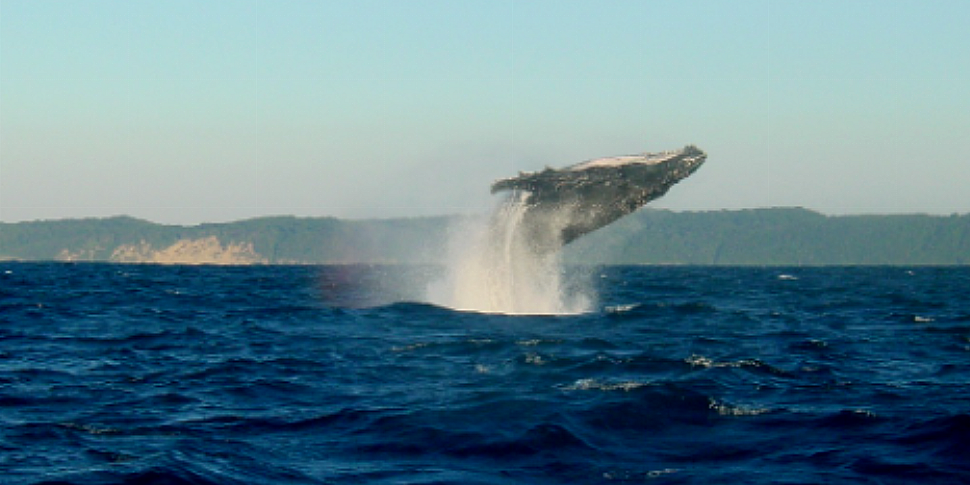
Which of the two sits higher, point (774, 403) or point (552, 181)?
point (552, 181)

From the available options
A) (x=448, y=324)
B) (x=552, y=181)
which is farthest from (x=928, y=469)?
(x=448, y=324)

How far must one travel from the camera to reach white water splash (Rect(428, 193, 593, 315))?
24406mm

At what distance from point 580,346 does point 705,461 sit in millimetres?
8948

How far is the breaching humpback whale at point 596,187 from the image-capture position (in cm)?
2108

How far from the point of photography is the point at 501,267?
84.0 ft

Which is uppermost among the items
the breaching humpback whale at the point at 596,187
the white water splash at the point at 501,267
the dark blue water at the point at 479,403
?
the breaching humpback whale at the point at 596,187

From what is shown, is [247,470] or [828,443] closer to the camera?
[247,470]

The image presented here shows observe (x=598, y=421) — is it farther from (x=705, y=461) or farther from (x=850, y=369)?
(x=850, y=369)

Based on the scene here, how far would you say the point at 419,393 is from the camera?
14.7m

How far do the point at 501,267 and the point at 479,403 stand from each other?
39.2 feet

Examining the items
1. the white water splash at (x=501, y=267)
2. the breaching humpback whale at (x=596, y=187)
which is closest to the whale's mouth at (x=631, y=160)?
the breaching humpback whale at (x=596, y=187)

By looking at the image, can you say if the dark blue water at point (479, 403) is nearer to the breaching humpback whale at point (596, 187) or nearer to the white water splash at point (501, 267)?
the white water splash at point (501, 267)

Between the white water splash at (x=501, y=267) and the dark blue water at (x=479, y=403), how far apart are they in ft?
4.08

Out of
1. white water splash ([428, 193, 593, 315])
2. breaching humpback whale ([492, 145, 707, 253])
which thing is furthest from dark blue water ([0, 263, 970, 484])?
breaching humpback whale ([492, 145, 707, 253])
